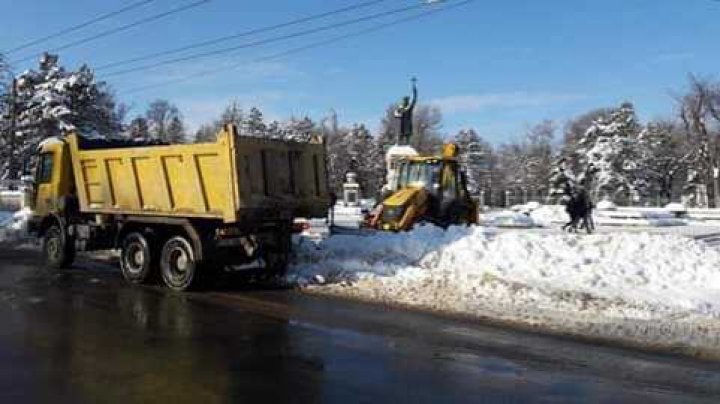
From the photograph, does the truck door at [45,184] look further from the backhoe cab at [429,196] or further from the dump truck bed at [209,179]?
the backhoe cab at [429,196]

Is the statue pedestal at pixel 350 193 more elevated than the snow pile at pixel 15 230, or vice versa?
the statue pedestal at pixel 350 193

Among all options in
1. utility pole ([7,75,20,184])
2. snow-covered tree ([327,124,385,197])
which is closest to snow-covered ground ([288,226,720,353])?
utility pole ([7,75,20,184])

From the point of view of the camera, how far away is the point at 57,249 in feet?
60.5

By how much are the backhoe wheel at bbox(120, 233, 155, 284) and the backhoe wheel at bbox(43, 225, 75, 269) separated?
237 centimetres

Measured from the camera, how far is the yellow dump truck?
14.4m

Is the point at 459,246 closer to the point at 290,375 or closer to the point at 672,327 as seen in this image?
the point at 672,327

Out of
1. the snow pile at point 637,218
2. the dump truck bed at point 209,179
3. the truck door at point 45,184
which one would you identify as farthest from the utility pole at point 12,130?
the dump truck bed at point 209,179

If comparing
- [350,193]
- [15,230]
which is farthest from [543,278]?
[350,193]

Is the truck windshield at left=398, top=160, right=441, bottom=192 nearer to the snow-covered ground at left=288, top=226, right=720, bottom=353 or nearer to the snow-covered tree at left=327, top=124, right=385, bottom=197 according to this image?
the snow-covered ground at left=288, top=226, right=720, bottom=353

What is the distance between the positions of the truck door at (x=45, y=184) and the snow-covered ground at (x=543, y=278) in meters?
5.66

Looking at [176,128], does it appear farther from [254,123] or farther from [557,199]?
[557,199]

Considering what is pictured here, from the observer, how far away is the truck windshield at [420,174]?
23.6m

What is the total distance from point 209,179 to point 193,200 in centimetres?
57

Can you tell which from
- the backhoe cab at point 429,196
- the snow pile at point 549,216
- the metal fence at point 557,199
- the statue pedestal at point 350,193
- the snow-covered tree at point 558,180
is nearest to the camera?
the backhoe cab at point 429,196
